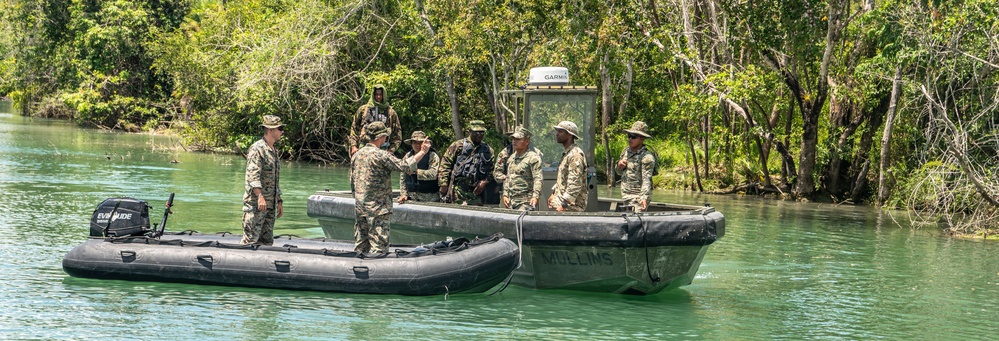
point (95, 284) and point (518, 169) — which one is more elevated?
point (518, 169)

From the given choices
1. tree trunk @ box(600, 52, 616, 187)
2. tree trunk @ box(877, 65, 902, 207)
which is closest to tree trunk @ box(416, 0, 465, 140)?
tree trunk @ box(600, 52, 616, 187)

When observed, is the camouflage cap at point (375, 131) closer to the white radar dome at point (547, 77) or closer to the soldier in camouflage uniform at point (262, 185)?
the soldier in camouflage uniform at point (262, 185)

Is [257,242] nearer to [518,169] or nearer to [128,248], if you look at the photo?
[128,248]

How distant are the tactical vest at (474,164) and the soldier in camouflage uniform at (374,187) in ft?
4.10

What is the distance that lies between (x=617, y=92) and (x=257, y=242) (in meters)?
16.8

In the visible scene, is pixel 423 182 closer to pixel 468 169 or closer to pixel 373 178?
pixel 468 169

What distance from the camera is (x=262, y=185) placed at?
10.1 meters

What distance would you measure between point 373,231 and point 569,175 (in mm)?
1787

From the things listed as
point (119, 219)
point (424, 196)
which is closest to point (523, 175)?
point (424, 196)

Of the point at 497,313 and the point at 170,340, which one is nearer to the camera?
the point at 170,340

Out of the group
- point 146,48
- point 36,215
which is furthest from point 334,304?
point 146,48

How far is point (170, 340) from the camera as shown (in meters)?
8.31

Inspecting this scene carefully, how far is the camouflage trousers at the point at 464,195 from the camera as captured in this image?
38.4ft

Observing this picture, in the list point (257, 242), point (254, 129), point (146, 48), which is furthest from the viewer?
point (146, 48)
